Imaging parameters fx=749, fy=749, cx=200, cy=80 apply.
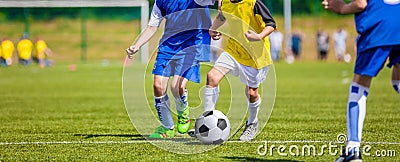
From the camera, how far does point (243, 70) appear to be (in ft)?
29.2

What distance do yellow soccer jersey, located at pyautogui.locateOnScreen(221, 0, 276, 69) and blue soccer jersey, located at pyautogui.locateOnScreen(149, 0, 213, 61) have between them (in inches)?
13.3

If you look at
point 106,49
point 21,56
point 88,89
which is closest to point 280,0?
point 106,49

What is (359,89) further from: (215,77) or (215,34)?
(215,34)

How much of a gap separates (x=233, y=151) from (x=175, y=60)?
6.18 ft

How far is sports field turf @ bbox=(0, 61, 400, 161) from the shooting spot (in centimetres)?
759

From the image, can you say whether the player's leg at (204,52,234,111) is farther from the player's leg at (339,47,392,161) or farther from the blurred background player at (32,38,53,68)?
the blurred background player at (32,38,53,68)

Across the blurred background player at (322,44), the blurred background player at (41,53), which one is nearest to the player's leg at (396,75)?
the blurred background player at (41,53)

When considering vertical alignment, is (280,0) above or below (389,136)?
below

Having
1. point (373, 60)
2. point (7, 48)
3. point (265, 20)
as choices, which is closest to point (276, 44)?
point (7, 48)

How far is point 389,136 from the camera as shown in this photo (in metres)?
9.10

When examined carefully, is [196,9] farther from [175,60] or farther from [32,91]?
[32,91]

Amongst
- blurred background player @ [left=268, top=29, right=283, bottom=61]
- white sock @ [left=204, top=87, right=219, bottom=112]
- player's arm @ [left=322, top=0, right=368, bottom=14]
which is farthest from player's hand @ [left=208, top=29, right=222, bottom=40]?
blurred background player @ [left=268, top=29, right=283, bottom=61]

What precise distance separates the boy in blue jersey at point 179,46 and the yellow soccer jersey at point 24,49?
29478mm

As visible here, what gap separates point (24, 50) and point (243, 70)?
99.2 feet
